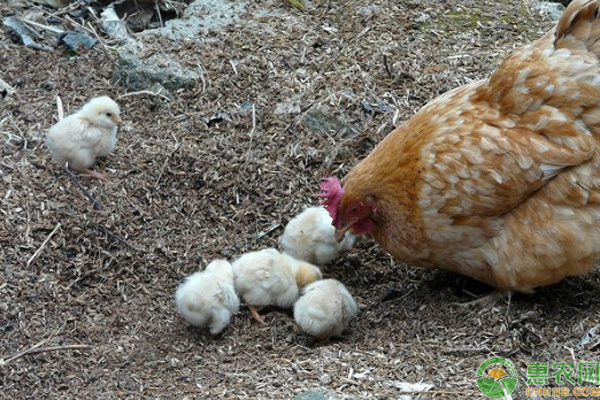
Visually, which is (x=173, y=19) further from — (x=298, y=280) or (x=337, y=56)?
(x=298, y=280)

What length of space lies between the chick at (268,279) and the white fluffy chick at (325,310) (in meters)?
0.14

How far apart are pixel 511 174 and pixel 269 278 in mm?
1420

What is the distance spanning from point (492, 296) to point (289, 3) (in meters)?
3.41

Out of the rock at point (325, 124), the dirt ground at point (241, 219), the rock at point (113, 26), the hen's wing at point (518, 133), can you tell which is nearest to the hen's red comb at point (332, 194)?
the hen's wing at point (518, 133)

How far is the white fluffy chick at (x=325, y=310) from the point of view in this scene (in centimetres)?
458

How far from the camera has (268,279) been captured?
15.9 feet

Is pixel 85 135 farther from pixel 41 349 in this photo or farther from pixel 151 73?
pixel 41 349

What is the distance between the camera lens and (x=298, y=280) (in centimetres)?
496

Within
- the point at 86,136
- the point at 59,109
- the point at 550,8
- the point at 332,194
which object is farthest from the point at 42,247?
the point at 550,8

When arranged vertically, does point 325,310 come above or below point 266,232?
above

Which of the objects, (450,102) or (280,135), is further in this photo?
(280,135)

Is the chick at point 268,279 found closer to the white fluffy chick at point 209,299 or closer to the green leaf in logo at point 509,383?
the white fluffy chick at point 209,299

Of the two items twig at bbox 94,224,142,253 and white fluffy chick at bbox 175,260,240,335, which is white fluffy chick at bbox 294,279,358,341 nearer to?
white fluffy chick at bbox 175,260,240,335

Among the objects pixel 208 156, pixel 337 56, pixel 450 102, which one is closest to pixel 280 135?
pixel 208 156
